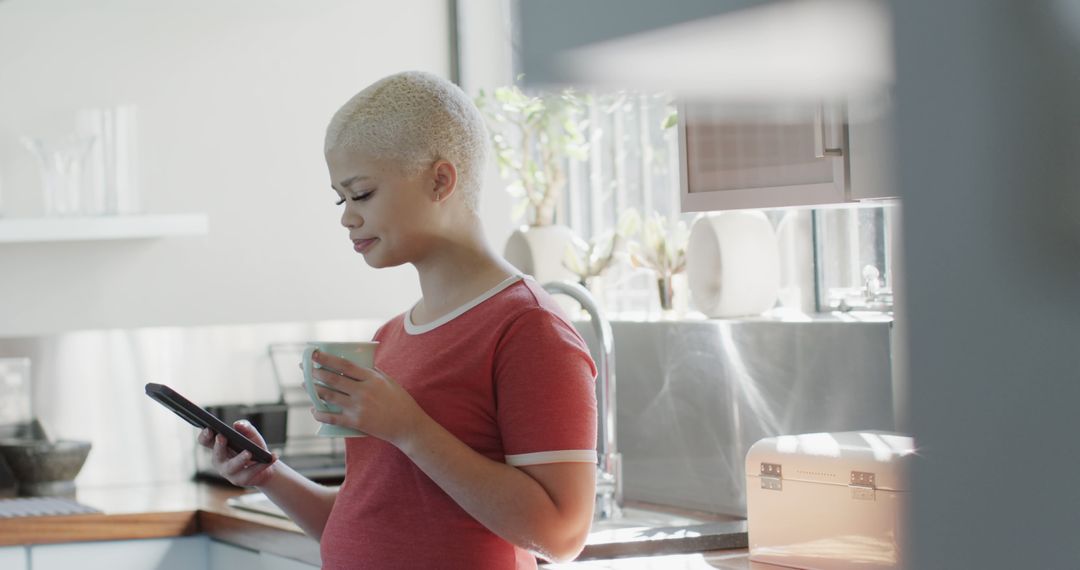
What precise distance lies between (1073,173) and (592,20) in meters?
0.09

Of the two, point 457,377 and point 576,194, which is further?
point 576,194

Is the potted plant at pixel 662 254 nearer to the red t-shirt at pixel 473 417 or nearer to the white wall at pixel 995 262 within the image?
the red t-shirt at pixel 473 417

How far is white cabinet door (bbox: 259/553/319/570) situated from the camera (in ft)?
7.47

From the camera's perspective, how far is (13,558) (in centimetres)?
252

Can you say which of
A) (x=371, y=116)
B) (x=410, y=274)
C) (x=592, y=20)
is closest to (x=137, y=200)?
(x=410, y=274)

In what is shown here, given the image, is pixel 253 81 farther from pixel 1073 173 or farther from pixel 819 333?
pixel 1073 173

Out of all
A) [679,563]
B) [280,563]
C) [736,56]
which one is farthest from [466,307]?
[280,563]

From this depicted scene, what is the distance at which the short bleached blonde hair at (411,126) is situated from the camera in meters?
1.24

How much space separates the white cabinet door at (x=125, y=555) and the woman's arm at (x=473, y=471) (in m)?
1.65

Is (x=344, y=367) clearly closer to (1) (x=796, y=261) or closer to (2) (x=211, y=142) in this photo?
(1) (x=796, y=261)

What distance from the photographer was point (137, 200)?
126 inches

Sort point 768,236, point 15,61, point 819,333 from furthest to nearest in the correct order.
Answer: point 15,61 < point 768,236 < point 819,333

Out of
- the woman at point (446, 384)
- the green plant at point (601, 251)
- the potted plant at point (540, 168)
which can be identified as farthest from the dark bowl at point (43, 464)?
the woman at point (446, 384)

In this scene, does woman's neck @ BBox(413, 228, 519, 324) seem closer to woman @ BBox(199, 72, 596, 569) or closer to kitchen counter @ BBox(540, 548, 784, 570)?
woman @ BBox(199, 72, 596, 569)
